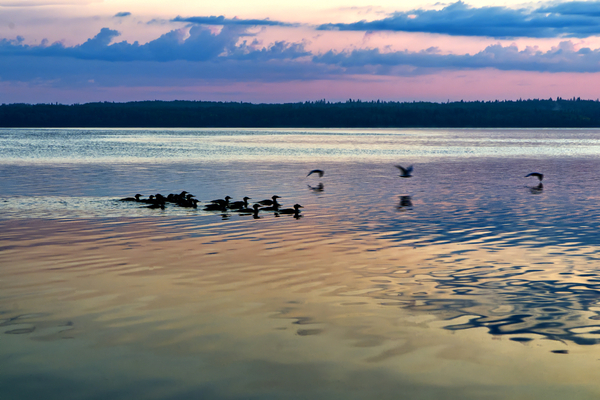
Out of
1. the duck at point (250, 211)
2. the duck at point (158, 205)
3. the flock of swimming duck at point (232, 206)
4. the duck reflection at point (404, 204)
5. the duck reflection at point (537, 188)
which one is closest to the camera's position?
the duck at point (250, 211)

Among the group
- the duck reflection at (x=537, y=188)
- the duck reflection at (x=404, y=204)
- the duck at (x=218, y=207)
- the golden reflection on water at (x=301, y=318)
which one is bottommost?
the duck reflection at (x=537, y=188)

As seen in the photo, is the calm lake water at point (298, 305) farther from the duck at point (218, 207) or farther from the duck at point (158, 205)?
the duck at point (158, 205)

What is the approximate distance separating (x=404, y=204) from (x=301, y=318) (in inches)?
732

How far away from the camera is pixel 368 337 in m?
9.85

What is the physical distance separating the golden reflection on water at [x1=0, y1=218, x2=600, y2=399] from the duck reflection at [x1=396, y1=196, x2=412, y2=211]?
9320 mm

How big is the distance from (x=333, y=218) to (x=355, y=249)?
674cm

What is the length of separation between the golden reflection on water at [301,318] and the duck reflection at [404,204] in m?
9.32

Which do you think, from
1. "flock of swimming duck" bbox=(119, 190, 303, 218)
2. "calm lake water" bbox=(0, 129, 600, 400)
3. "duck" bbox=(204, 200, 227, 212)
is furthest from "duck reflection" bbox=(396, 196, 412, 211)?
"duck" bbox=(204, 200, 227, 212)

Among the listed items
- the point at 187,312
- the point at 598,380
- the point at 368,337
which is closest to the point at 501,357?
the point at 598,380

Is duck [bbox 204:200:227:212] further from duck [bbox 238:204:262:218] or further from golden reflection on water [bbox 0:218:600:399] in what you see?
golden reflection on water [bbox 0:218:600:399]

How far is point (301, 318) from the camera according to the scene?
426 inches

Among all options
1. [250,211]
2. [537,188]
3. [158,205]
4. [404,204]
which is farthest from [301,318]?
[537,188]

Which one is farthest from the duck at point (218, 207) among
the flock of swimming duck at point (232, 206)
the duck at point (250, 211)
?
the duck at point (250, 211)

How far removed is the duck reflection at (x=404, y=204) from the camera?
2708 cm
